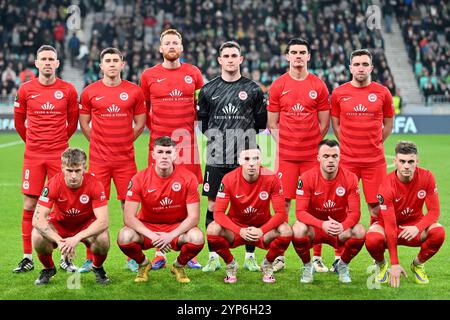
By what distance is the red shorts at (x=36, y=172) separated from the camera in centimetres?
714

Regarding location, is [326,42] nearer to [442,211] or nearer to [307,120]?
[442,211]

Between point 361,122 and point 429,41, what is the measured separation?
2156 cm

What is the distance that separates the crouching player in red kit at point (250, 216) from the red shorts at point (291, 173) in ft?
1.85

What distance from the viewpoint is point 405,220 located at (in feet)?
21.6

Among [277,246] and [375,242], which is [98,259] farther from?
[375,242]

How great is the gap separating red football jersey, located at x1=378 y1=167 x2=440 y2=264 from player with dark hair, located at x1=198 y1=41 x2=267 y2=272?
4.39 feet

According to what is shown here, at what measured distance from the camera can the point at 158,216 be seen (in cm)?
662

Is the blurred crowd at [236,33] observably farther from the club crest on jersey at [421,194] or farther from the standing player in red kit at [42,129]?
the club crest on jersey at [421,194]

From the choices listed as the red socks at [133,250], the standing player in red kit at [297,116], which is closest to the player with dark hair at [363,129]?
the standing player in red kit at [297,116]

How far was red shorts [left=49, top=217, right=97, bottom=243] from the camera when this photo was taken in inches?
257

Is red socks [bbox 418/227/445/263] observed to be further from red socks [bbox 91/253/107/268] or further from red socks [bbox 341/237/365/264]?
red socks [bbox 91/253/107/268]

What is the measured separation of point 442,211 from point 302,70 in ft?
12.4

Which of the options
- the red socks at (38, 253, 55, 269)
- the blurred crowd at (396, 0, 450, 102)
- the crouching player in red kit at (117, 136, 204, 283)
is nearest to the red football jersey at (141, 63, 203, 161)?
the crouching player in red kit at (117, 136, 204, 283)

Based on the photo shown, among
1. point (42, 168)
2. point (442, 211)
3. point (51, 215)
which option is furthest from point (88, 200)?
point (442, 211)
